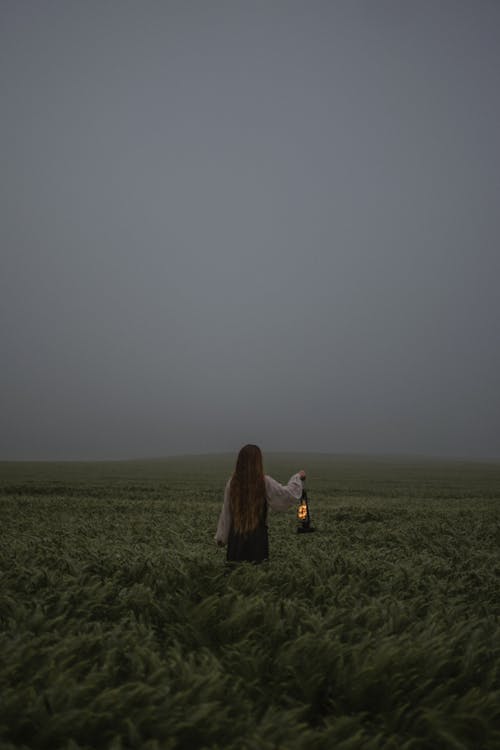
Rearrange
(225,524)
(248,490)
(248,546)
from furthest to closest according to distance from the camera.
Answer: (225,524) → (248,546) → (248,490)

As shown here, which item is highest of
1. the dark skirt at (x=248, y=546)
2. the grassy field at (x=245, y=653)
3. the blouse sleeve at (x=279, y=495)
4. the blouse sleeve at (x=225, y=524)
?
the blouse sleeve at (x=279, y=495)

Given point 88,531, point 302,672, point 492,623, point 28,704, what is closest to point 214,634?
point 302,672

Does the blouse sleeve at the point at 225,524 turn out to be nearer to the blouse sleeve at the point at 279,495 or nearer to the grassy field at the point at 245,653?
the grassy field at the point at 245,653

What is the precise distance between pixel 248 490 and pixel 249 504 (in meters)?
0.24

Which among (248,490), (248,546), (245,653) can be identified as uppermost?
(248,490)

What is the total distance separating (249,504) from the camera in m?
7.39

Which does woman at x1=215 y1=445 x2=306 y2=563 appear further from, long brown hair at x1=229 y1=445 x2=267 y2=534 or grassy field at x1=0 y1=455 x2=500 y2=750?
grassy field at x1=0 y1=455 x2=500 y2=750

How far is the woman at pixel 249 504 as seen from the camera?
7.36m

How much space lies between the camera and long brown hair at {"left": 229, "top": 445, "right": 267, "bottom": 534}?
289 inches

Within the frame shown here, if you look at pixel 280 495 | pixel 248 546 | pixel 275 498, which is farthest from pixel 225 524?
pixel 280 495

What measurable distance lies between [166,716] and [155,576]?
4.28 metres

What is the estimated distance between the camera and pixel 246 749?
11.6 feet

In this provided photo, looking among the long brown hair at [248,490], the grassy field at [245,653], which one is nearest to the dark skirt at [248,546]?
the long brown hair at [248,490]

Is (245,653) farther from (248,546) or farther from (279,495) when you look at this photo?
(279,495)
